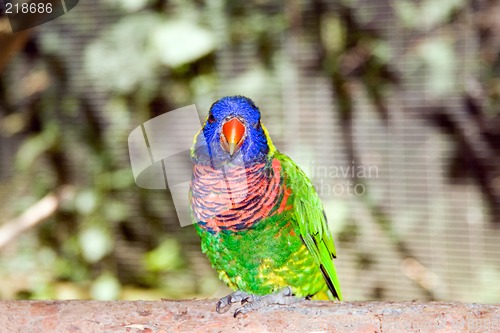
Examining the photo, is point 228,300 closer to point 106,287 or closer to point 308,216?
point 308,216

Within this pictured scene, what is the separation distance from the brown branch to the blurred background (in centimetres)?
100

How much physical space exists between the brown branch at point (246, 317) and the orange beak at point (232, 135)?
0.26 meters

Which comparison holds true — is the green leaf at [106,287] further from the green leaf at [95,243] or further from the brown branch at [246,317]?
the brown branch at [246,317]

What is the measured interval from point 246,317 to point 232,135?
0.94ft

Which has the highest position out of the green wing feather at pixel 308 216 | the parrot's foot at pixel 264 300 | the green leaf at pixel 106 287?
the green wing feather at pixel 308 216

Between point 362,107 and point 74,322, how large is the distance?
1.26 metres

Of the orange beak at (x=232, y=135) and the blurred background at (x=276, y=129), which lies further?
the blurred background at (x=276, y=129)

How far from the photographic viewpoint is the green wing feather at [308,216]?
0.90 metres

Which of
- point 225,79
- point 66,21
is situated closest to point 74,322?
point 225,79

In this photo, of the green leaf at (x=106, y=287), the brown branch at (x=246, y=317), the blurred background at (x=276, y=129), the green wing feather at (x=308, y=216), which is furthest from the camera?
the green leaf at (x=106, y=287)

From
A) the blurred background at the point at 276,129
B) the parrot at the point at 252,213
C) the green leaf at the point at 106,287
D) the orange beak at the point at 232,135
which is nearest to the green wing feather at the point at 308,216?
the parrot at the point at 252,213

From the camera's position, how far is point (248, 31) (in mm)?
1790

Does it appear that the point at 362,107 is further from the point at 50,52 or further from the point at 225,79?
the point at 50,52

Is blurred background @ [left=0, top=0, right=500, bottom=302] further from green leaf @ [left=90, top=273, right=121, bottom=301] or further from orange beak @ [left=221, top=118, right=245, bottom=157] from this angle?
orange beak @ [left=221, top=118, right=245, bottom=157]
